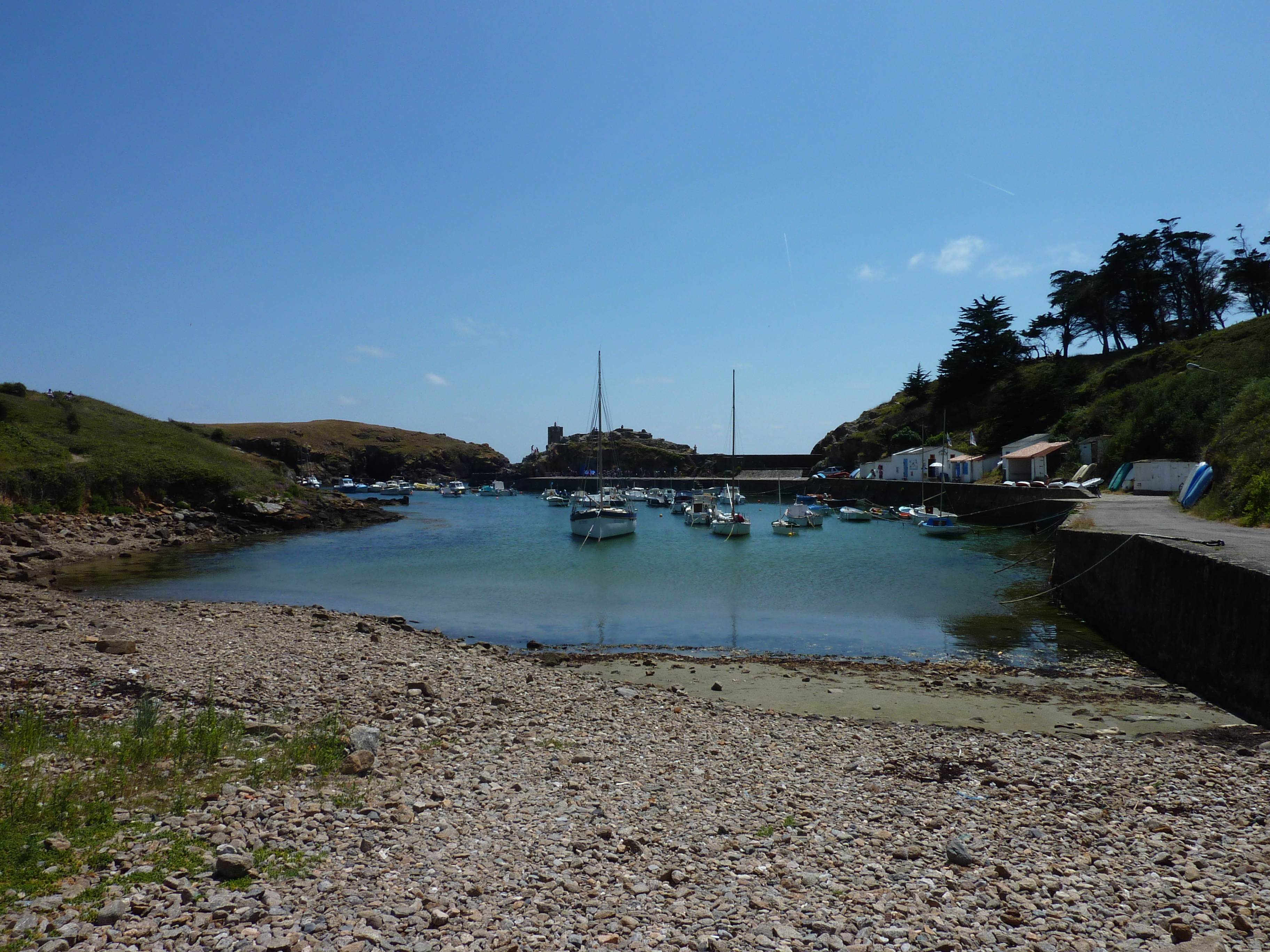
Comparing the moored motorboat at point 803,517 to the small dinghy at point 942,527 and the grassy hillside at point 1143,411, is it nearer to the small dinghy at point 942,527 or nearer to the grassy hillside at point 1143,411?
the small dinghy at point 942,527

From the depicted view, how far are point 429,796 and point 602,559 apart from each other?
105 feet

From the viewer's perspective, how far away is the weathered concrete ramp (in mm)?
11617

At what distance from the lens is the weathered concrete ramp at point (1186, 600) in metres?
11.6

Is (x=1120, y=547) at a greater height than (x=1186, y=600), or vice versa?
(x=1120, y=547)

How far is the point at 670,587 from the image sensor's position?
29.4 metres

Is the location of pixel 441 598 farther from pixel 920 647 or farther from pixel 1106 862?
pixel 1106 862

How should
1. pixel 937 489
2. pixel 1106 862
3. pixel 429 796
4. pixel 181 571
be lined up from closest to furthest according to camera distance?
1. pixel 1106 862
2. pixel 429 796
3. pixel 181 571
4. pixel 937 489

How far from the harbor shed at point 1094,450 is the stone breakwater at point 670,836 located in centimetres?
4769

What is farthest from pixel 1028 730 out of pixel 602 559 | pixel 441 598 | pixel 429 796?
pixel 602 559

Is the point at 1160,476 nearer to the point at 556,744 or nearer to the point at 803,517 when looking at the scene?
the point at 803,517

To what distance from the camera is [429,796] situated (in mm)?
7211

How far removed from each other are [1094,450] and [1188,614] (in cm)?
4515

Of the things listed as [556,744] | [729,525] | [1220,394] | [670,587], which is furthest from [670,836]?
[729,525]

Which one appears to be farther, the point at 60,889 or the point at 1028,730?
the point at 1028,730
